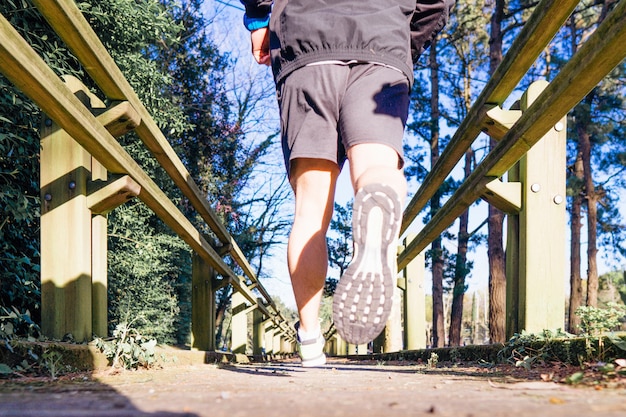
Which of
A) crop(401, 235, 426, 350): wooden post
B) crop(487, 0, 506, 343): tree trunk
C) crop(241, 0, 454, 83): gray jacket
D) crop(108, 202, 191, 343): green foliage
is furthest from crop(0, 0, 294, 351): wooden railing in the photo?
crop(487, 0, 506, 343): tree trunk

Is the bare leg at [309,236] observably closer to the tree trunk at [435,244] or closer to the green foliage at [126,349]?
the green foliage at [126,349]

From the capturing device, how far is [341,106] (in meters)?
2.08

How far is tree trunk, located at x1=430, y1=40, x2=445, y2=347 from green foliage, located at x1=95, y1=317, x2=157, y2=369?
14.9 meters

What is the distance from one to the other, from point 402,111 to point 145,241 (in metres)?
5.59

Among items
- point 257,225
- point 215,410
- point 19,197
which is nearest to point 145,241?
point 19,197

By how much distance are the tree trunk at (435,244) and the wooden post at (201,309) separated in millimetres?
13012

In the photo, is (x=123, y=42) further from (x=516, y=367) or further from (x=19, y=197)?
(x=516, y=367)

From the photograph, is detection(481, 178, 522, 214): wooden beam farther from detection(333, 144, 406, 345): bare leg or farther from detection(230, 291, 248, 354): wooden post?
detection(230, 291, 248, 354): wooden post

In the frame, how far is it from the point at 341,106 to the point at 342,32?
0.23 metres

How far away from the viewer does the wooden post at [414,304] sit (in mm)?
4895

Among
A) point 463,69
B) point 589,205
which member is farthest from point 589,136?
point 463,69

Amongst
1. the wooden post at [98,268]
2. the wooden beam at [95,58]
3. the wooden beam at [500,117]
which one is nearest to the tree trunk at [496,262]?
the wooden beam at [500,117]

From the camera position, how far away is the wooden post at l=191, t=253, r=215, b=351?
4.20 m

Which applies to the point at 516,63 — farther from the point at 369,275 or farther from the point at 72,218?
the point at 72,218
